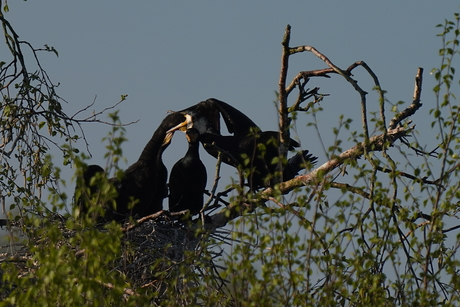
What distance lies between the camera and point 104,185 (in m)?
4.68

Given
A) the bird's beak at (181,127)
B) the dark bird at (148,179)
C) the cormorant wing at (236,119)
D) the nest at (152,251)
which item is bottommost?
the nest at (152,251)

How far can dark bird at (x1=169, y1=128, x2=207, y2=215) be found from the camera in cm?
877

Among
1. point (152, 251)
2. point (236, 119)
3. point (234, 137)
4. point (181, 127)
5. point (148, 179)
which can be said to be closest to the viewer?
point (152, 251)

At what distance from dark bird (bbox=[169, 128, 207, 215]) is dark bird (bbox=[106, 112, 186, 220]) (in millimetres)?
157

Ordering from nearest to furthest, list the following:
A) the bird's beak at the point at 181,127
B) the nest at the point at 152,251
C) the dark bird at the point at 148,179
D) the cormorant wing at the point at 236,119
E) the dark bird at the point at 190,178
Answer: the nest at the point at 152,251 → the dark bird at the point at 148,179 → the dark bird at the point at 190,178 → the bird's beak at the point at 181,127 → the cormorant wing at the point at 236,119

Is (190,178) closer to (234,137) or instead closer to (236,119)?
(234,137)

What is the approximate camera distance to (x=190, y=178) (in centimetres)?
878

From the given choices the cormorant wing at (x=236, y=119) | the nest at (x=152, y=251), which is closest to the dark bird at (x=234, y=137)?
the cormorant wing at (x=236, y=119)

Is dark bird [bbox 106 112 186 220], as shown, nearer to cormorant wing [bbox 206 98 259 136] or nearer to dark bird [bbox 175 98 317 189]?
dark bird [bbox 175 98 317 189]

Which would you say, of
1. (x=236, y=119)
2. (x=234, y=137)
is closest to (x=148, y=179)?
(x=234, y=137)

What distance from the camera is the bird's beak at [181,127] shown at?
9023 millimetres

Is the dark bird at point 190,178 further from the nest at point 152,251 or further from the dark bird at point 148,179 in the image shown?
the nest at point 152,251

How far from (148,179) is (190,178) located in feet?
1.34

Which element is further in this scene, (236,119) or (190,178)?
(236,119)
